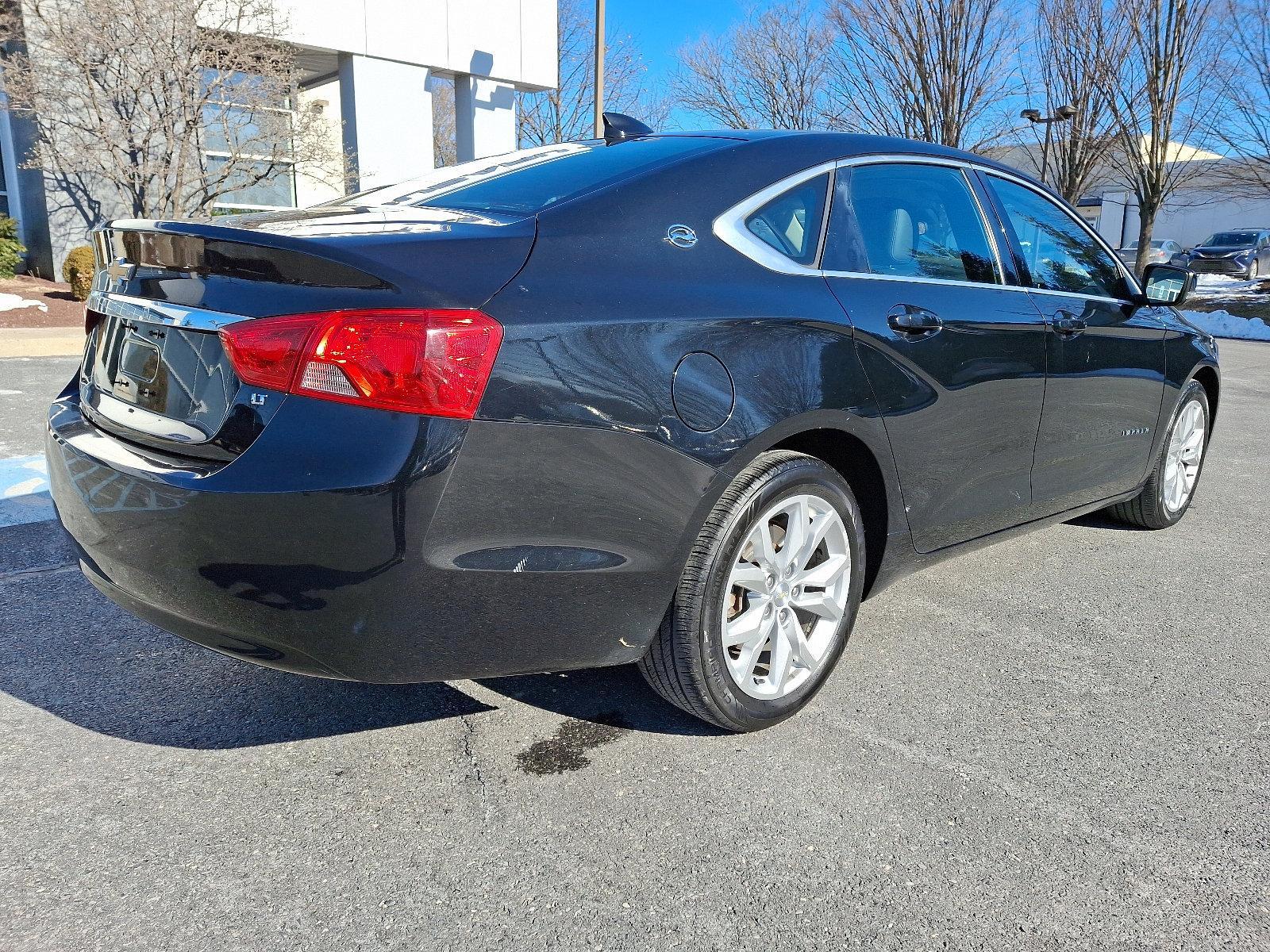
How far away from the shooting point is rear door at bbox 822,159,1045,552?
2922 mm

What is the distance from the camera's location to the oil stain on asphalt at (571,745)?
8.45 ft

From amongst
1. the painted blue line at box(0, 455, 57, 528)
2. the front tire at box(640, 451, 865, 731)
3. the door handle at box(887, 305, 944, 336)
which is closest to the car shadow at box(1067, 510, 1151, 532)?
the door handle at box(887, 305, 944, 336)

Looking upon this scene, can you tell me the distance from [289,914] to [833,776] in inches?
50.8

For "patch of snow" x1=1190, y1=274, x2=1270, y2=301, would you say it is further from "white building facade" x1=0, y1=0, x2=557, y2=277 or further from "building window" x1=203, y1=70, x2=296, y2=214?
"building window" x1=203, y1=70, x2=296, y2=214

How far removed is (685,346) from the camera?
238 cm

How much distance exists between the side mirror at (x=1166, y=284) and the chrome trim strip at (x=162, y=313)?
3.62 m

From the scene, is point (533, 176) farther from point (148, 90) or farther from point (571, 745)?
point (148, 90)

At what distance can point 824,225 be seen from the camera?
290 centimetres

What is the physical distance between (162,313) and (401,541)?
33.3 inches

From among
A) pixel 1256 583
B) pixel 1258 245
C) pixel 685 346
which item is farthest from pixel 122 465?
pixel 1258 245

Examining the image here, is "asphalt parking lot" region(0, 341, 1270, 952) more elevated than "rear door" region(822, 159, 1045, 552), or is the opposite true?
"rear door" region(822, 159, 1045, 552)

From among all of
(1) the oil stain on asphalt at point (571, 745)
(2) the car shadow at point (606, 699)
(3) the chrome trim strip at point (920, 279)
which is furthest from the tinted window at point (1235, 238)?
(1) the oil stain on asphalt at point (571, 745)

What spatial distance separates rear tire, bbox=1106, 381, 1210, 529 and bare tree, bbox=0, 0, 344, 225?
13.8 metres

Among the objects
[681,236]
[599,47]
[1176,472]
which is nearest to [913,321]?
[681,236]
